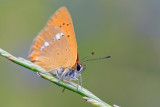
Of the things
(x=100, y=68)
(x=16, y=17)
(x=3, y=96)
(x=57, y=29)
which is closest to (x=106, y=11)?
(x=100, y=68)

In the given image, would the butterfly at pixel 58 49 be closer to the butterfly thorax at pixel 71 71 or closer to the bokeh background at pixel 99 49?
the butterfly thorax at pixel 71 71

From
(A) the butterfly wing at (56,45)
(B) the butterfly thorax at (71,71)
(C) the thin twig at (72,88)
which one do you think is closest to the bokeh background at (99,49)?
(A) the butterfly wing at (56,45)

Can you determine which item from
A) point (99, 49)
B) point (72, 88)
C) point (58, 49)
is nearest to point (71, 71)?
point (58, 49)

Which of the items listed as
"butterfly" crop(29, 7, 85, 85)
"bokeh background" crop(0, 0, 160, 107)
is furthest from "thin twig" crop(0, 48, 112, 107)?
"bokeh background" crop(0, 0, 160, 107)

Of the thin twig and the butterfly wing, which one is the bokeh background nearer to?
the butterfly wing

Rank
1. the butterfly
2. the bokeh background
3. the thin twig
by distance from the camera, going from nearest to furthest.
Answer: the thin twig
the butterfly
the bokeh background

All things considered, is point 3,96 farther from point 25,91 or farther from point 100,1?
point 100,1

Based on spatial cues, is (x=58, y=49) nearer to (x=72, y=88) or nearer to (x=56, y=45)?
(x=56, y=45)
